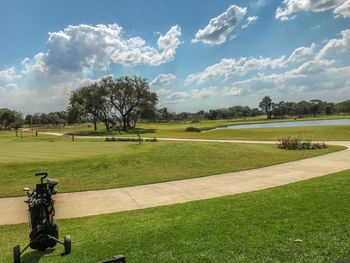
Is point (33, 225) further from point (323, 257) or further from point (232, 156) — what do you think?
point (232, 156)

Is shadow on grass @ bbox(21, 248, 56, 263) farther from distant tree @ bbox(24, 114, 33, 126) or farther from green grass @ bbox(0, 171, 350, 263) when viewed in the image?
distant tree @ bbox(24, 114, 33, 126)

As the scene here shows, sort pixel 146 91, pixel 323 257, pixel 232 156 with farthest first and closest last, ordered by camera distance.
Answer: pixel 146 91
pixel 232 156
pixel 323 257

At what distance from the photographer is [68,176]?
535 inches

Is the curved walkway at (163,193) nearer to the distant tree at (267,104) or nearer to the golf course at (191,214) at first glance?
the golf course at (191,214)

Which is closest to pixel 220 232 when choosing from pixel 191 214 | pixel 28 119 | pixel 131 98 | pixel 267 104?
pixel 191 214

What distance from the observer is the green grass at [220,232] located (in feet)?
17.5

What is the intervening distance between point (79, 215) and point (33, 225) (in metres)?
3.08

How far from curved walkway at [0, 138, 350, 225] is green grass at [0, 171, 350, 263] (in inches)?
39.3

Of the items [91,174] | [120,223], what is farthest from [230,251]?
[91,174]

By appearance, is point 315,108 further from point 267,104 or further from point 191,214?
point 191,214

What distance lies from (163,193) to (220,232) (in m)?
4.80

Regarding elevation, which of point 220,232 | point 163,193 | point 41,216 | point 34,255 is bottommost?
point 163,193

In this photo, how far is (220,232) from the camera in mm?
6281

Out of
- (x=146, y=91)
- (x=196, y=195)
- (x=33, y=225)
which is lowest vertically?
(x=196, y=195)
